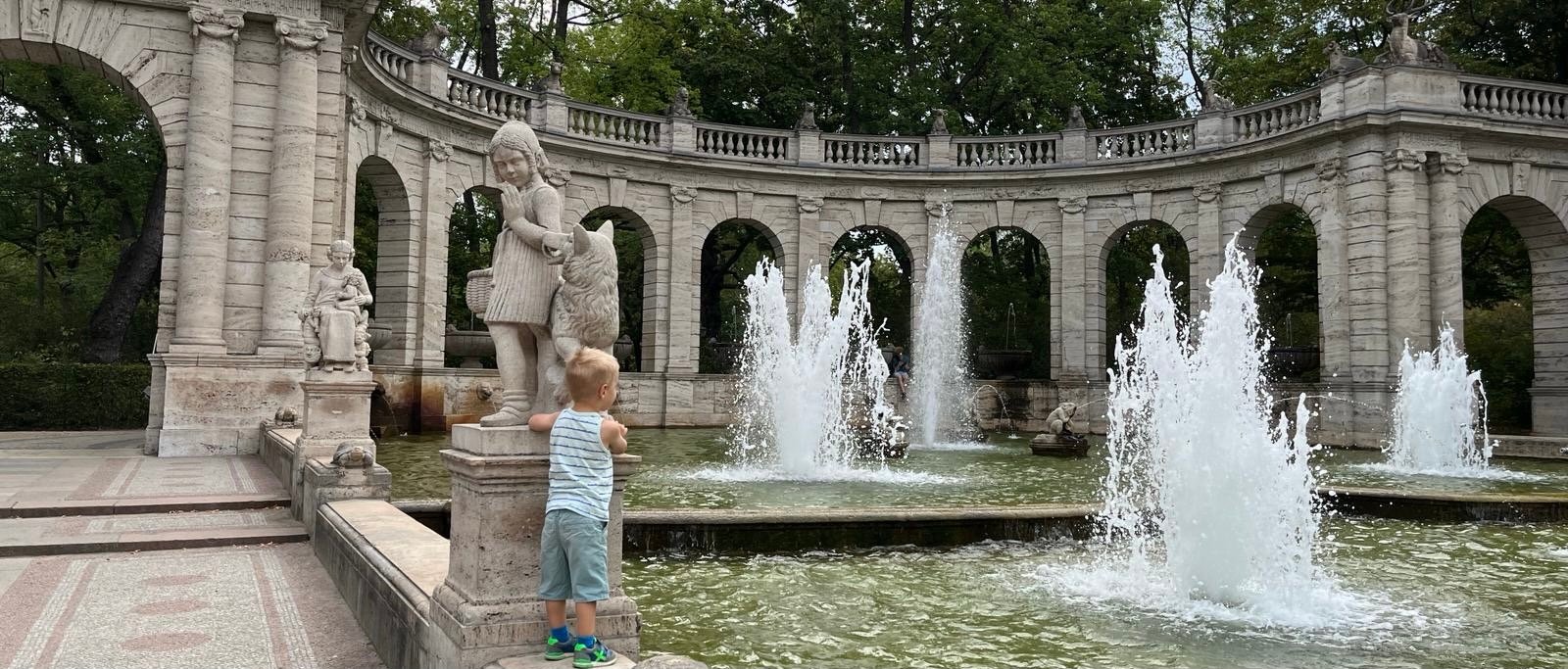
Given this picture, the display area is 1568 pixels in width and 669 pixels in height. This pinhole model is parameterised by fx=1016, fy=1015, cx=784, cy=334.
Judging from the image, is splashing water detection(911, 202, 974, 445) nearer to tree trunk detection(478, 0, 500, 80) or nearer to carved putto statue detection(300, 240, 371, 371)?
carved putto statue detection(300, 240, 371, 371)

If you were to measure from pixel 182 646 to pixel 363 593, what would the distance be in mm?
833

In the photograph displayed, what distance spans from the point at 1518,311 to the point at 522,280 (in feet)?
95.8

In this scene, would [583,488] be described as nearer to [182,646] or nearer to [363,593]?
[363,593]

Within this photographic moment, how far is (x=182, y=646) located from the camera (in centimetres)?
493

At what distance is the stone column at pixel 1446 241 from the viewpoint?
19.0 metres

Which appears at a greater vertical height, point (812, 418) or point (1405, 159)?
point (1405, 159)

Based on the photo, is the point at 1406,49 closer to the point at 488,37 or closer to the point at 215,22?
the point at 215,22

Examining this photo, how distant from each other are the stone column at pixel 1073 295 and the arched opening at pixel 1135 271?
537 cm

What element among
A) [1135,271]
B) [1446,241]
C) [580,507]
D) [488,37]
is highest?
[488,37]

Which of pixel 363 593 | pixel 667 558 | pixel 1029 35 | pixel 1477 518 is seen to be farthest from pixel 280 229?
pixel 1029 35

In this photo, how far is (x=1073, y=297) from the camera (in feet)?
77.5

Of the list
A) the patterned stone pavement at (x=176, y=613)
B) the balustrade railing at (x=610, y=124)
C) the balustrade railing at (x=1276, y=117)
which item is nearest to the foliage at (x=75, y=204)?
the balustrade railing at (x=610, y=124)

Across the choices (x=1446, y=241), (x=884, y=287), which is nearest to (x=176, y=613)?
(x=1446, y=241)

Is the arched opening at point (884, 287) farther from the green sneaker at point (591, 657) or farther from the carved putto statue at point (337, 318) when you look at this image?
the green sneaker at point (591, 657)
